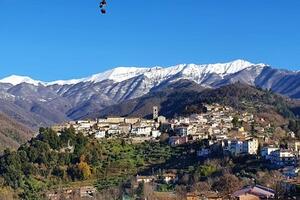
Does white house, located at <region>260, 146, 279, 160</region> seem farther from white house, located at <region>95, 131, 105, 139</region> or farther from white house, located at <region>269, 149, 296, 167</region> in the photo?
white house, located at <region>95, 131, 105, 139</region>

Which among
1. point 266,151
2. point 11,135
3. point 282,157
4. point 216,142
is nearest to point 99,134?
point 216,142

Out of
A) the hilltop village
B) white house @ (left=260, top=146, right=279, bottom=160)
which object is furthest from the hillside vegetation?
white house @ (left=260, top=146, right=279, bottom=160)

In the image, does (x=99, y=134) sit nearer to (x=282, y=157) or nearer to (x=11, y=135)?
(x=282, y=157)

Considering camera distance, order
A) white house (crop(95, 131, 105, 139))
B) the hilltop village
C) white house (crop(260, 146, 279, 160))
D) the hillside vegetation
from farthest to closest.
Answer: the hillside vegetation
white house (crop(95, 131, 105, 139))
white house (crop(260, 146, 279, 160))
the hilltop village

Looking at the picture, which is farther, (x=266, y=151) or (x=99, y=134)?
(x=99, y=134)

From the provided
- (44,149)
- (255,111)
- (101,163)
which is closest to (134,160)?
(101,163)

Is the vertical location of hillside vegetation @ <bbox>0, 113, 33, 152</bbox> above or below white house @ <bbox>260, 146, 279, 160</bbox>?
above

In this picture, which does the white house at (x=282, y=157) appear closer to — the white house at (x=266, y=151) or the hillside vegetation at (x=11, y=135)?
the white house at (x=266, y=151)

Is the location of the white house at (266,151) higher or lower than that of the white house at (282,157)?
higher

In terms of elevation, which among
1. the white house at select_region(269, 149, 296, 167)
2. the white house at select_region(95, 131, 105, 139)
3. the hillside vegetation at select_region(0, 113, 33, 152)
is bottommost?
the white house at select_region(269, 149, 296, 167)

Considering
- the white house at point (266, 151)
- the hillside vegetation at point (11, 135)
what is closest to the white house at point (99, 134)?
the white house at point (266, 151)
